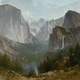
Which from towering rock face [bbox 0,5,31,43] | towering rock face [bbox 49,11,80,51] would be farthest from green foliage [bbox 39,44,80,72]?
towering rock face [bbox 0,5,31,43]

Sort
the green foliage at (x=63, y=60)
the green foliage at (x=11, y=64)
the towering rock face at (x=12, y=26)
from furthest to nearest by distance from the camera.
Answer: the towering rock face at (x=12, y=26)
the green foliage at (x=11, y=64)
the green foliage at (x=63, y=60)

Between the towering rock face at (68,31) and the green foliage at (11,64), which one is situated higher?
the towering rock face at (68,31)

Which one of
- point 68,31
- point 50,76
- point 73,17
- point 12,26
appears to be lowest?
point 50,76

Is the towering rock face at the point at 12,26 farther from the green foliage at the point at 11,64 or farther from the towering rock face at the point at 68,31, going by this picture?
the green foliage at the point at 11,64

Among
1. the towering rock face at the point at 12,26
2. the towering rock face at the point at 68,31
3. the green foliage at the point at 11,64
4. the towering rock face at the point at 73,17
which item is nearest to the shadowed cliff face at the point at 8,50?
the green foliage at the point at 11,64

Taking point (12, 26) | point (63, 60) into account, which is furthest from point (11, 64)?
point (12, 26)

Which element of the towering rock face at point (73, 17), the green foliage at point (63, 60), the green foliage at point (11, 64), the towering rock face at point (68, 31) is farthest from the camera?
Result: the towering rock face at point (73, 17)

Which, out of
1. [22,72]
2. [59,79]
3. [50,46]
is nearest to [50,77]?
[59,79]

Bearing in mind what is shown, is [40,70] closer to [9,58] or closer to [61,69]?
[61,69]

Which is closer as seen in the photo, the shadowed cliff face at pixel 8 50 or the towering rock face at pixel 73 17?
the shadowed cliff face at pixel 8 50

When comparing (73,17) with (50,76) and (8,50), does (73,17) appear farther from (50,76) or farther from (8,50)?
(50,76)

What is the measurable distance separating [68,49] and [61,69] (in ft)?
11.1

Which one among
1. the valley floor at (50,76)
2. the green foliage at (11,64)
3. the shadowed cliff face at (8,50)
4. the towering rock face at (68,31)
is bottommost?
the valley floor at (50,76)

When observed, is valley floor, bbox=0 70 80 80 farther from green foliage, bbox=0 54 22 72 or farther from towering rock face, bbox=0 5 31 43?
towering rock face, bbox=0 5 31 43
